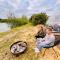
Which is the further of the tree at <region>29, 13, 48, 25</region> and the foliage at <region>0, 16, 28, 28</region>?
the foliage at <region>0, 16, 28, 28</region>

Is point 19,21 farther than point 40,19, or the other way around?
point 19,21

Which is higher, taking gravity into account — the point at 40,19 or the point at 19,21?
the point at 40,19

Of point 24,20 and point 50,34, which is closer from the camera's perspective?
point 50,34

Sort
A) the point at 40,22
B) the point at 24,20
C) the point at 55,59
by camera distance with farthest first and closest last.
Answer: the point at 24,20 → the point at 40,22 → the point at 55,59

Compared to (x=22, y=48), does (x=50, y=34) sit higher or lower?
higher

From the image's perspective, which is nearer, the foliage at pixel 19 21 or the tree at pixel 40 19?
the tree at pixel 40 19

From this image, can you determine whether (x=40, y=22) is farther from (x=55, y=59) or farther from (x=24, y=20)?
(x=55, y=59)

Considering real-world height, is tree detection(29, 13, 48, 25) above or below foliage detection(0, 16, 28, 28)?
above

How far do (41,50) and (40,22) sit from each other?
652 cm

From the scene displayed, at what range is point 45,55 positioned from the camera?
20.5 feet

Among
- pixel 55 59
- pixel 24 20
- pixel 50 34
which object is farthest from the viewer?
pixel 24 20

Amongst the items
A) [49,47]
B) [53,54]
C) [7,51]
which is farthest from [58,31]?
[7,51]

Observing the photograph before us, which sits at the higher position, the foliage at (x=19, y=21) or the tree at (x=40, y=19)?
the tree at (x=40, y=19)

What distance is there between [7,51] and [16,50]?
51 cm
